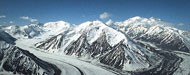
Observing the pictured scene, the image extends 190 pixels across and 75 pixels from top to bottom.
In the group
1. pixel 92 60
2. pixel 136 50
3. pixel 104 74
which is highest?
pixel 136 50

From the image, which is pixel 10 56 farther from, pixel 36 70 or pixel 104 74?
pixel 104 74

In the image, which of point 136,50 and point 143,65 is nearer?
point 143,65

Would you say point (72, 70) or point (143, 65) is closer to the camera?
point (72, 70)

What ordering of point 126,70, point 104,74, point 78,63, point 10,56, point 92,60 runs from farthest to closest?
point 92,60 < point 78,63 < point 126,70 < point 104,74 < point 10,56

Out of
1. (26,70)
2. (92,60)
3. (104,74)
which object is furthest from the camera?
(92,60)

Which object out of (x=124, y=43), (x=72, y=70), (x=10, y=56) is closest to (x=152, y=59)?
(x=124, y=43)

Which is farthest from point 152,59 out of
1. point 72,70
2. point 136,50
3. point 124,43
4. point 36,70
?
point 36,70

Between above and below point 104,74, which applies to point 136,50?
above

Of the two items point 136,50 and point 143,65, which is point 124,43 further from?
point 143,65

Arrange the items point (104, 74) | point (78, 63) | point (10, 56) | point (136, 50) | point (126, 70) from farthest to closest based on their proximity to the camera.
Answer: point (136, 50) → point (78, 63) → point (126, 70) → point (104, 74) → point (10, 56)
